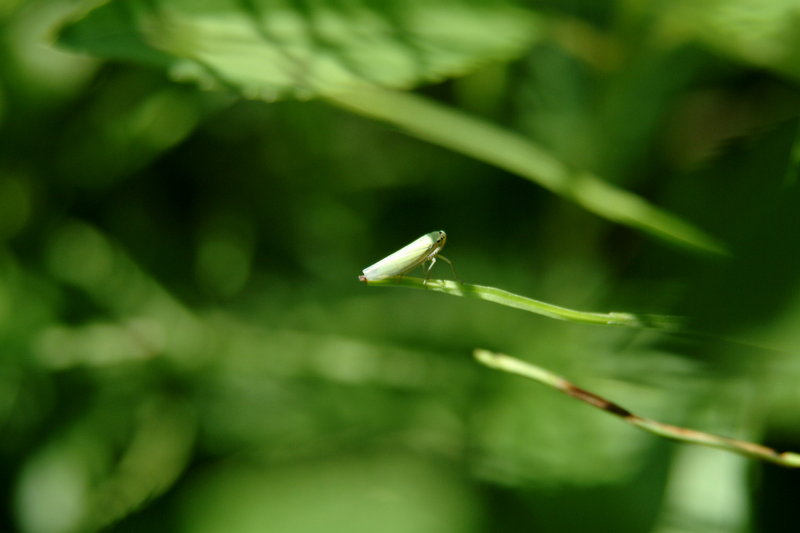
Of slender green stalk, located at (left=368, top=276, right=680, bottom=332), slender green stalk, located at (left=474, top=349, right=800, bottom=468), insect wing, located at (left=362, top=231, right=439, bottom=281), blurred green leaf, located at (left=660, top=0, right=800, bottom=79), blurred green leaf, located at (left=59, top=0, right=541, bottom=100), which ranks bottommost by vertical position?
slender green stalk, located at (left=474, top=349, right=800, bottom=468)

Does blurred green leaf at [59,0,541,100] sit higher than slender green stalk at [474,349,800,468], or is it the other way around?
blurred green leaf at [59,0,541,100]

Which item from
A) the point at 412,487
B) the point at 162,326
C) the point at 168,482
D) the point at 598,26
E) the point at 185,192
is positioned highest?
the point at 598,26

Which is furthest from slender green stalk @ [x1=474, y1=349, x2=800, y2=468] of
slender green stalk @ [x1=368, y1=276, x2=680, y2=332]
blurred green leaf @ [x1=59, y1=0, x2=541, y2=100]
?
blurred green leaf @ [x1=59, y1=0, x2=541, y2=100]

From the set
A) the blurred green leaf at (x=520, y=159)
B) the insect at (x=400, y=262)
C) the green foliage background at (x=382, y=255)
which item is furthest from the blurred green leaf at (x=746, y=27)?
the insect at (x=400, y=262)

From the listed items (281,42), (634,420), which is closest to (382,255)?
(281,42)

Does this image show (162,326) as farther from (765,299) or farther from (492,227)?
(765,299)

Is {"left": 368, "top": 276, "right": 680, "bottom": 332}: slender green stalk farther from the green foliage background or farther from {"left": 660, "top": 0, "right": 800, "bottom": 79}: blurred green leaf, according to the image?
{"left": 660, "top": 0, "right": 800, "bottom": 79}: blurred green leaf

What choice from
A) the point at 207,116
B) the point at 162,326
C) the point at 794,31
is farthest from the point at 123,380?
the point at 794,31

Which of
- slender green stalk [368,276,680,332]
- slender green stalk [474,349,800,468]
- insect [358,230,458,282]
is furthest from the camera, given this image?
insect [358,230,458,282]
